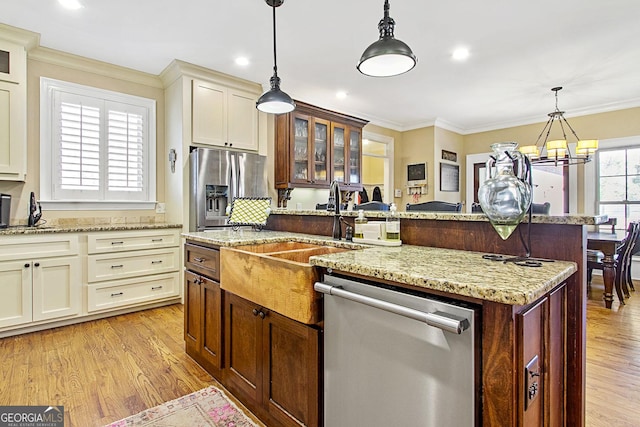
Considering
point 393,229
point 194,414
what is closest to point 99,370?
point 194,414

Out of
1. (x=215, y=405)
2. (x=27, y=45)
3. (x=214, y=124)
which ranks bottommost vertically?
(x=215, y=405)

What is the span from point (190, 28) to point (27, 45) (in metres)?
1.52

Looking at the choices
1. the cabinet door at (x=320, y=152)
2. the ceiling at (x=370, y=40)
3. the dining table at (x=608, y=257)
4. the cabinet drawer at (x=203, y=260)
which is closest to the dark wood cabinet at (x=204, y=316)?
the cabinet drawer at (x=203, y=260)

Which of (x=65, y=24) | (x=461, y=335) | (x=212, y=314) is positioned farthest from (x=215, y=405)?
(x=65, y=24)

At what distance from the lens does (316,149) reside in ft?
15.6

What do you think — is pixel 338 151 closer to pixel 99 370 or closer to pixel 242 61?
pixel 242 61

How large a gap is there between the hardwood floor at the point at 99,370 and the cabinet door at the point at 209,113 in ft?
6.54

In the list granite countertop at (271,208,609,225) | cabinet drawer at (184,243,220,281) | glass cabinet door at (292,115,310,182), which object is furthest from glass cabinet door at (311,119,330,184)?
cabinet drawer at (184,243,220,281)

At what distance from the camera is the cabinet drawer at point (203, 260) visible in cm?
202

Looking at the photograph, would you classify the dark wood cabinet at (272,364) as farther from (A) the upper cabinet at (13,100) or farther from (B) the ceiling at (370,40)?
(A) the upper cabinet at (13,100)

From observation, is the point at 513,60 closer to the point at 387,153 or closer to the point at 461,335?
the point at 387,153

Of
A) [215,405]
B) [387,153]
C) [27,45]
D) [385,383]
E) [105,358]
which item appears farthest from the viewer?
[387,153]

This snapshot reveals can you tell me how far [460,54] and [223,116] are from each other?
8.57ft

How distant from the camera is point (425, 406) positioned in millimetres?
1010
